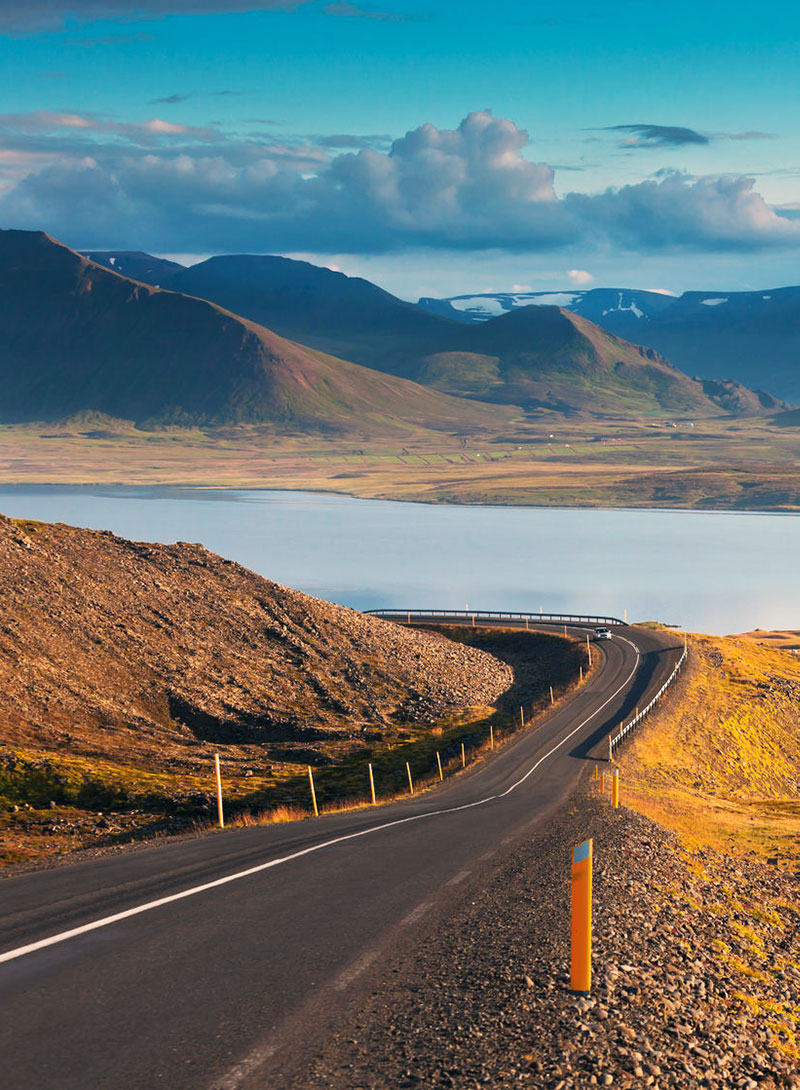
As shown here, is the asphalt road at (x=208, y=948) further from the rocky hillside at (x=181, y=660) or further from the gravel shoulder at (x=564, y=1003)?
the rocky hillside at (x=181, y=660)

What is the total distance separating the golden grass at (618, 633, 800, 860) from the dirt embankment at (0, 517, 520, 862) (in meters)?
15.4

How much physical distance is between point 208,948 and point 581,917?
403cm

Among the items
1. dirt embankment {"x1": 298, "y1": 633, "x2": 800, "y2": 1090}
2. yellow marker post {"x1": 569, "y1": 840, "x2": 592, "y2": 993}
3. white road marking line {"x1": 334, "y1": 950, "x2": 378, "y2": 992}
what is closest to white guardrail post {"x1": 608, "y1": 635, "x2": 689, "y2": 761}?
dirt embankment {"x1": 298, "y1": 633, "x2": 800, "y2": 1090}

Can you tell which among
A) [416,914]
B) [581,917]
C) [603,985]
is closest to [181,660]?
[416,914]

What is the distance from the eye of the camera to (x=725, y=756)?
211 ft

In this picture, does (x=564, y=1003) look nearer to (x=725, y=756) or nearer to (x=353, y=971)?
(x=353, y=971)

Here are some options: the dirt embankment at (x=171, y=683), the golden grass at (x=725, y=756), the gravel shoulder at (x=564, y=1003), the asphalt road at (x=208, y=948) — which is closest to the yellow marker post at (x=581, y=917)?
the gravel shoulder at (x=564, y=1003)

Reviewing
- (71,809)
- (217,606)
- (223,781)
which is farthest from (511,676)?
(71,809)

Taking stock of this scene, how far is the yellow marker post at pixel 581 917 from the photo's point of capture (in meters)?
8.99

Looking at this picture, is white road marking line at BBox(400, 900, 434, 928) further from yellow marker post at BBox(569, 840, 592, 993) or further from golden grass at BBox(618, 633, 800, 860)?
golden grass at BBox(618, 633, 800, 860)

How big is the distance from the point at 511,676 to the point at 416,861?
71517 mm

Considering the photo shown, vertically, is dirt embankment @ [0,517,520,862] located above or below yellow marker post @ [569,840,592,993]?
below

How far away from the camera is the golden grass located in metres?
38.5

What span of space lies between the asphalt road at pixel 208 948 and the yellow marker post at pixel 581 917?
2.03m
